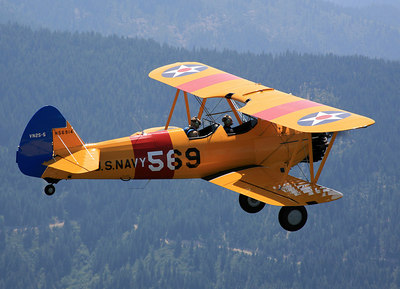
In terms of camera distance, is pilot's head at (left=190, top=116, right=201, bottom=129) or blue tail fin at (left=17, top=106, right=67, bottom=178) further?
pilot's head at (left=190, top=116, right=201, bottom=129)

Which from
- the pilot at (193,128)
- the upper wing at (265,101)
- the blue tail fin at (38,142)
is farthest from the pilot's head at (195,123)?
the blue tail fin at (38,142)

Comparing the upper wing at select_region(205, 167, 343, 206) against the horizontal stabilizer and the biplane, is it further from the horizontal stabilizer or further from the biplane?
the horizontal stabilizer

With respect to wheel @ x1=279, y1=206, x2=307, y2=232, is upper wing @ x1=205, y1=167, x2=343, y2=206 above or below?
above

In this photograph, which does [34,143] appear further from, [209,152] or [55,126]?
[209,152]

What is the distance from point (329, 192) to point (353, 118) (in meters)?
2.44

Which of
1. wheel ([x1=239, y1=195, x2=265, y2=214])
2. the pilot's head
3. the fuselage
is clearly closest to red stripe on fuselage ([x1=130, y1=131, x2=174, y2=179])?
the fuselage

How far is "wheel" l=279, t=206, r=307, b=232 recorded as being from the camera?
2223 cm

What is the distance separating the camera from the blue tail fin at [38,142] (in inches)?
829

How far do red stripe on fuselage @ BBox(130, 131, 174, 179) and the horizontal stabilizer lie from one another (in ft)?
4.53

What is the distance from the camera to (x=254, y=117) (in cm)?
2414

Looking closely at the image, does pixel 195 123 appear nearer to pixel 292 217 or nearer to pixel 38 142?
pixel 292 217

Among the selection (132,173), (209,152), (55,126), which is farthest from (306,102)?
(55,126)

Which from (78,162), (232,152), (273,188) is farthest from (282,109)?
(78,162)

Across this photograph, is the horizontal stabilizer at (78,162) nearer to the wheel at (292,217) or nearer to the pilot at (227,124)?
the pilot at (227,124)
